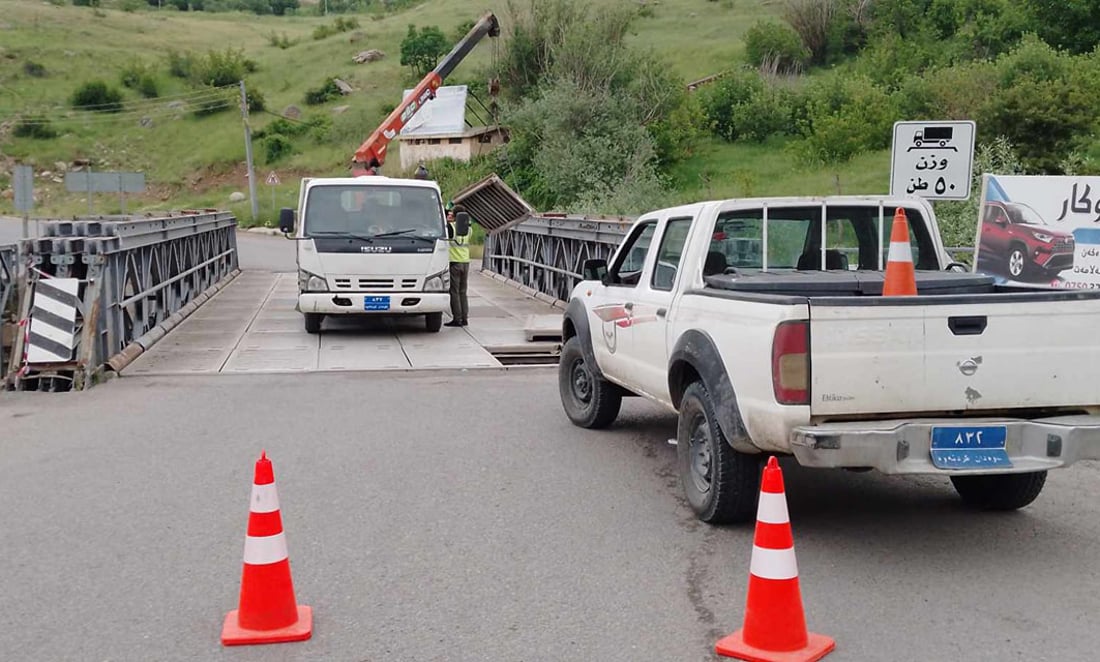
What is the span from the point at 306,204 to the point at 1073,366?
39.3 feet

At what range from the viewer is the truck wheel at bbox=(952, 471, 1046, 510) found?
654cm

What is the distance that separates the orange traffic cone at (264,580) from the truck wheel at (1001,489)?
13.5 ft

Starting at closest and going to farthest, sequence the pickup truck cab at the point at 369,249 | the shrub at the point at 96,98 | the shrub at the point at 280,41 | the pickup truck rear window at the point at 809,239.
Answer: the pickup truck rear window at the point at 809,239, the pickup truck cab at the point at 369,249, the shrub at the point at 96,98, the shrub at the point at 280,41

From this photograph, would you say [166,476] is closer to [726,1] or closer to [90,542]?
[90,542]

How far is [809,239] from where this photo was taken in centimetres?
738

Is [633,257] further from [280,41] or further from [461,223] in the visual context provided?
[280,41]

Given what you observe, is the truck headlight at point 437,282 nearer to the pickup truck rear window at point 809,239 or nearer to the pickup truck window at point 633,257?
the pickup truck window at point 633,257

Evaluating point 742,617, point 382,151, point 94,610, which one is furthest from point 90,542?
point 382,151

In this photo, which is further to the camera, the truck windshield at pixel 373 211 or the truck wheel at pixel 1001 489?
the truck windshield at pixel 373 211

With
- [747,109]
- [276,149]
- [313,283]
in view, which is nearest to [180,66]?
[276,149]

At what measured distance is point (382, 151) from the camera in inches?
1314

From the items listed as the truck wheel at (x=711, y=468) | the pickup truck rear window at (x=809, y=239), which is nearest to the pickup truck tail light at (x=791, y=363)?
the truck wheel at (x=711, y=468)

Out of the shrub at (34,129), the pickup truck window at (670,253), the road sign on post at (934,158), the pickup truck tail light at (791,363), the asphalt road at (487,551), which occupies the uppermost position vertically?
the shrub at (34,129)

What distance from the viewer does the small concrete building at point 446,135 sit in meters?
61.7
